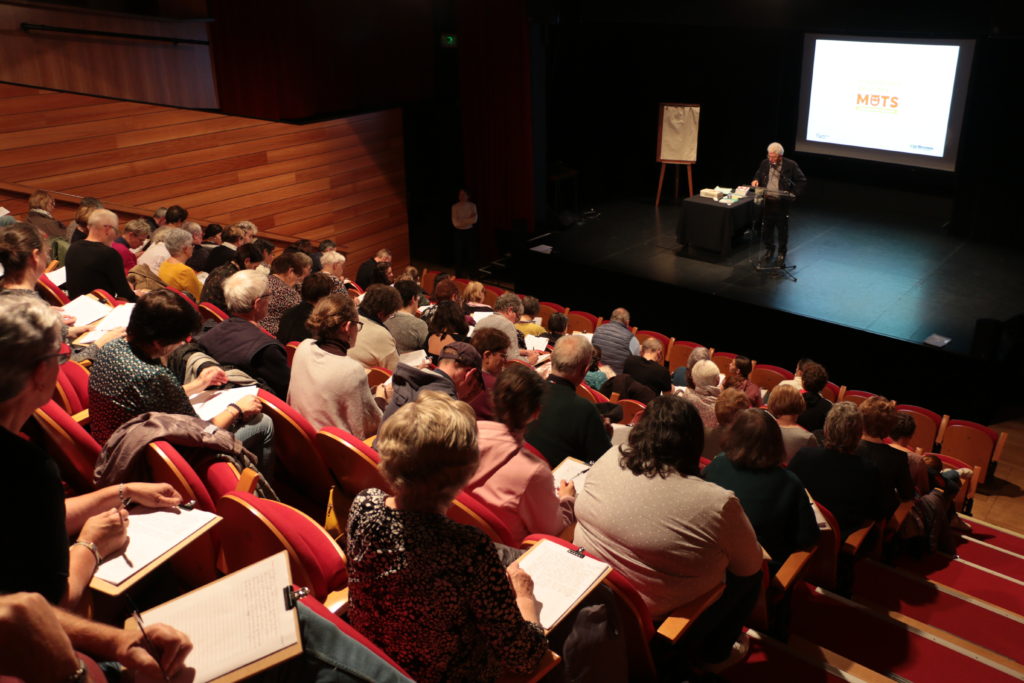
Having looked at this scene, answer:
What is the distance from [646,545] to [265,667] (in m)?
1.14

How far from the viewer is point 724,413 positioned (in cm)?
405

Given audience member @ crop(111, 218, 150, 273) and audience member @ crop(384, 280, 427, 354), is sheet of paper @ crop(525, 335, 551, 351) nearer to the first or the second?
audience member @ crop(384, 280, 427, 354)

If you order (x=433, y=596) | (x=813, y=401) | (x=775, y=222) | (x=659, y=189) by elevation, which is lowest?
(x=813, y=401)

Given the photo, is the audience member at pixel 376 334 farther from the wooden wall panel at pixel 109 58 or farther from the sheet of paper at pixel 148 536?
the wooden wall panel at pixel 109 58

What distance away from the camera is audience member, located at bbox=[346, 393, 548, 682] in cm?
162

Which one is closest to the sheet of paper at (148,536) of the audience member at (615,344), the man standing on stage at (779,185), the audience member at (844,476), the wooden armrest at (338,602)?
the wooden armrest at (338,602)

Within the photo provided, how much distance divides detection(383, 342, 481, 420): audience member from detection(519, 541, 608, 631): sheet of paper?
1.08m

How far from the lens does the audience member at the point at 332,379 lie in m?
3.18

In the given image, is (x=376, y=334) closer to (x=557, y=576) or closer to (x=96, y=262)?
(x=96, y=262)

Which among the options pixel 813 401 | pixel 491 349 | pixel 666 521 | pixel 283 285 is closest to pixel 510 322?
pixel 283 285

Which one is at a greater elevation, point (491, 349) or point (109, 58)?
point (109, 58)

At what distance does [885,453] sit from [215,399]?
9.88 feet

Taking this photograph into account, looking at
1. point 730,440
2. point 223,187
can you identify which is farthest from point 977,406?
point 223,187

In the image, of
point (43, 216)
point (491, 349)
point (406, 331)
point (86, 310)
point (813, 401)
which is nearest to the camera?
point (491, 349)
